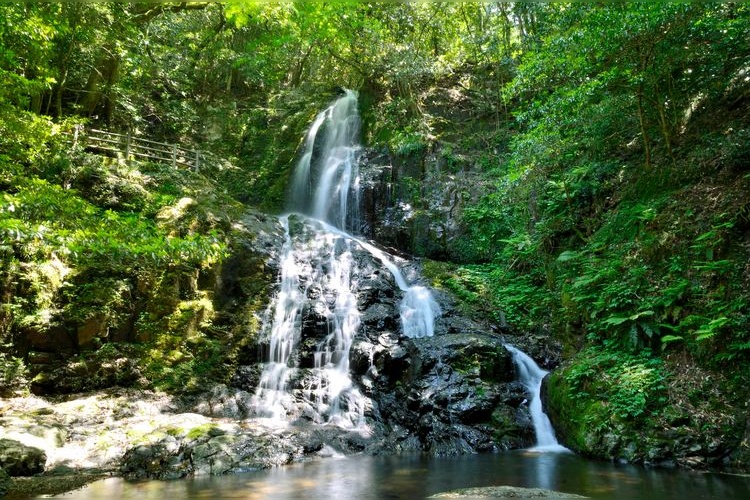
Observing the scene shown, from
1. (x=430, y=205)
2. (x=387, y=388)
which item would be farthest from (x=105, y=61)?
(x=387, y=388)

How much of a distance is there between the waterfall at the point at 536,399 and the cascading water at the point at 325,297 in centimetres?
220

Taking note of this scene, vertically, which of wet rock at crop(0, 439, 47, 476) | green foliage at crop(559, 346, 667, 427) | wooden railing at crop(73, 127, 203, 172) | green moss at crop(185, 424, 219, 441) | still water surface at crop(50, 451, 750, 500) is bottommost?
still water surface at crop(50, 451, 750, 500)

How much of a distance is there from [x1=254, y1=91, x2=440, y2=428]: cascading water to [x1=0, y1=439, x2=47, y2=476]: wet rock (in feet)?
12.8

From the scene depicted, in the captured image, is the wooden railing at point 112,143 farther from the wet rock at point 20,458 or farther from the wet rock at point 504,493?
the wet rock at point 504,493

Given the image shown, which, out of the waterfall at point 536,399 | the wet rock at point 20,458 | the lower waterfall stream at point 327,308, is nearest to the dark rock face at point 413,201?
the lower waterfall stream at point 327,308

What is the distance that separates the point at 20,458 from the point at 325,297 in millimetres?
7183

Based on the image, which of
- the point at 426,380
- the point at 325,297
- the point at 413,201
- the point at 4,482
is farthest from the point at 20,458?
the point at 413,201

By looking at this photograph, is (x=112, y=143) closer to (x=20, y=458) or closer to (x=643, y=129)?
(x=20, y=458)

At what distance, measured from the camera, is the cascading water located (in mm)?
10055

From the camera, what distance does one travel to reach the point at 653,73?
9.48 metres

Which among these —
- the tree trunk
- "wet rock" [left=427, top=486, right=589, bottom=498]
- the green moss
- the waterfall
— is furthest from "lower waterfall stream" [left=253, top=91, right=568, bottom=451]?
the tree trunk

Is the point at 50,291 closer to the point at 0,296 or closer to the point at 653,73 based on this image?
the point at 0,296

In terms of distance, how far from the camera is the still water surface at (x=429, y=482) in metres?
5.66

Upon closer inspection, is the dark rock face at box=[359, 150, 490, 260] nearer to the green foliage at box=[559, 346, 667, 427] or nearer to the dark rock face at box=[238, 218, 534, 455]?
the dark rock face at box=[238, 218, 534, 455]
